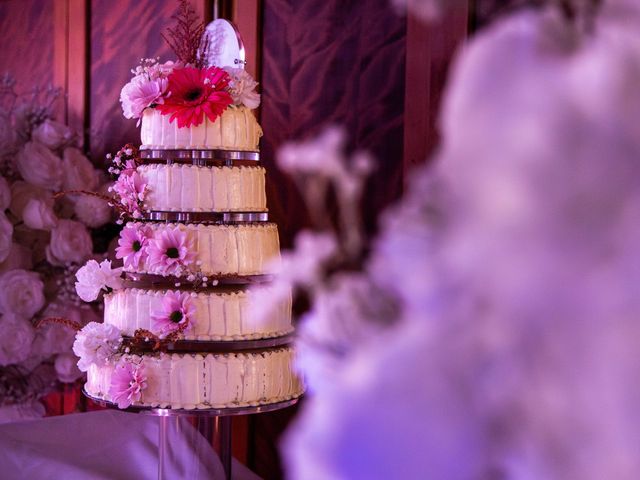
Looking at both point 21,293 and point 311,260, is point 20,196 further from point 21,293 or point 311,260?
point 311,260

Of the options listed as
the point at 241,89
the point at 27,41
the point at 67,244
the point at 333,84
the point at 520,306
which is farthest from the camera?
the point at 27,41

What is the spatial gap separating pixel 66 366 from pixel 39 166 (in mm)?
687

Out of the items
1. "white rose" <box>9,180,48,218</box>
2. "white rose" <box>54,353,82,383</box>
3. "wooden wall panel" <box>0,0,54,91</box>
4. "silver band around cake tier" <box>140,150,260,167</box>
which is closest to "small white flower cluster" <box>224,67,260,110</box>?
"silver band around cake tier" <box>140,150,260,167</box>

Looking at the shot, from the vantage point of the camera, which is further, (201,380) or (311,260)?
(201,380)

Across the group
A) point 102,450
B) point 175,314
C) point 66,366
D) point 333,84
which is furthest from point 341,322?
point 66,366

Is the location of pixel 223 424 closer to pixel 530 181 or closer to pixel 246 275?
pixel 246 275

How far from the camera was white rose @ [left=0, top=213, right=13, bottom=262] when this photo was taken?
9.10ft

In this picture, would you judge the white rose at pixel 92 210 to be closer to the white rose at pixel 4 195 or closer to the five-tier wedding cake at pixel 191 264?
the white rose at pixel 4 195

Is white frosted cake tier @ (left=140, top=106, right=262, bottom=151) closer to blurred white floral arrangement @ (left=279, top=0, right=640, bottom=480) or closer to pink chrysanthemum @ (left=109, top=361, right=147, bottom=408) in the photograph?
pink chrysanthemum @ (left=109, top=361, right=147, bottom=408)

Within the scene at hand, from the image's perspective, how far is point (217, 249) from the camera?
6.59 ft

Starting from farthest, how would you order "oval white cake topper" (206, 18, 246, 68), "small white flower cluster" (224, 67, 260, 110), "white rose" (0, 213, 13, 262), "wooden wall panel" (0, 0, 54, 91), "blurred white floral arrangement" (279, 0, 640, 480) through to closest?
"wooden wall panel" (0, 0, 54, 91) → "white rose" (0, 213, 13, 262) → "oval white cake topper" (206, 18, 246, 68) → "small white flower cluster" (224, 67, 260, 110) → "blurred white floral arrangement" (279, 0, 640, 480)

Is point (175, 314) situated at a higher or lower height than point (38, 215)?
lower

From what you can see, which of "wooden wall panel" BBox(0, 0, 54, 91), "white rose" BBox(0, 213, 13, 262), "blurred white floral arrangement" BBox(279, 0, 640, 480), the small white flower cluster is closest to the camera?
"blurred white floral arrangement" BBox(279, 0, 640, 480)

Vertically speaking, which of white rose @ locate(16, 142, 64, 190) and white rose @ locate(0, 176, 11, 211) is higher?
white rose @ locate(16, 142, 64, 190)
